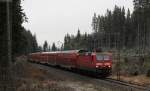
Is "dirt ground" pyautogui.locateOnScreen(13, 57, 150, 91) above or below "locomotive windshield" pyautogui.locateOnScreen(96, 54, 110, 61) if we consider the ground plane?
below

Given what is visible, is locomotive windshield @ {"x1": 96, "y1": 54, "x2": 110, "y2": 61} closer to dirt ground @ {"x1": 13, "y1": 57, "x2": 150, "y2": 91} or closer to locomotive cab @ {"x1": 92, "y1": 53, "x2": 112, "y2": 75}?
locomotive cab @ {"x1": 92, "y1": 53, "x2": 112, "y2": 75}

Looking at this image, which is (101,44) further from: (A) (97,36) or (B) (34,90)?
(B) (34,90)

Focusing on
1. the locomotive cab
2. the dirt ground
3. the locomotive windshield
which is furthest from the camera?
the locomotive windshield

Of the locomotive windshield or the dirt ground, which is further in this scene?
the locomotive windshield

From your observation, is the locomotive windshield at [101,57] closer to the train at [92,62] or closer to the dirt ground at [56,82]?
the train at [92,62]

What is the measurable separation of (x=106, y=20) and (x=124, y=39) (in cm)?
1308

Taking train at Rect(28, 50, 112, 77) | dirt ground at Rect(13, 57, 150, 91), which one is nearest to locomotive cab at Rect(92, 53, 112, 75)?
train at Rect(28, 50, 112, 77)

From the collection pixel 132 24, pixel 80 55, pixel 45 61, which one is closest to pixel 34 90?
pixel 80 55

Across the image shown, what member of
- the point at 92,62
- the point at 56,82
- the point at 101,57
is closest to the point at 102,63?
the point at 101,57

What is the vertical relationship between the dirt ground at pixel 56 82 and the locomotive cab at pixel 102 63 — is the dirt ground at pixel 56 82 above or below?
below

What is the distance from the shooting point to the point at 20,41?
1550 inches

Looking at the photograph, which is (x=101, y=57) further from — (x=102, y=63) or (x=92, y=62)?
(x=92, y=62)

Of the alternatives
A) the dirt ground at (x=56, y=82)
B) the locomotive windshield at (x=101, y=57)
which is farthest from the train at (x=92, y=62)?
the dirt ground at (x=56, y=82)

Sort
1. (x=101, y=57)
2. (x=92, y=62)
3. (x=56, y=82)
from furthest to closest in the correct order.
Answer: (x=101, y=57), (x=92, y=62), (x=56, y=82)
